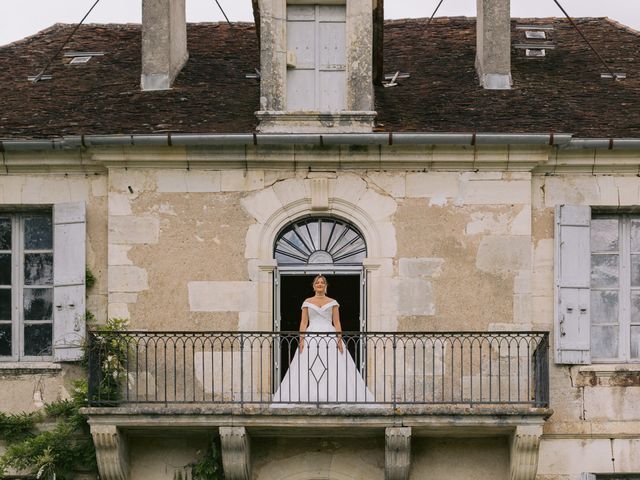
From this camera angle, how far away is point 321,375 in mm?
19781

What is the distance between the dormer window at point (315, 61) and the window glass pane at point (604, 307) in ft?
11.6

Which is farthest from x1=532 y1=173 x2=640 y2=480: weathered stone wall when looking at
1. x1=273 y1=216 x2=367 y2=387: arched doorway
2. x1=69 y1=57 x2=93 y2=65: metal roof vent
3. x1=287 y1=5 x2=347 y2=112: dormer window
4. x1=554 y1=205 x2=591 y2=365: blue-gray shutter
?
x1=69 y1=57 x2=93 y2=65: metal roof vent

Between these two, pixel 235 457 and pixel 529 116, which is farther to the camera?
pixel 529 116

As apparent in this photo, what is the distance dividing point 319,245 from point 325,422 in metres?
2.24

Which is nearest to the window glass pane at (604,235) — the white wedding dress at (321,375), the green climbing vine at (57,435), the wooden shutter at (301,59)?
the white wedding dress at (321,375)

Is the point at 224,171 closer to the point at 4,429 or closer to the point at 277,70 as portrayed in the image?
the point at 277,70

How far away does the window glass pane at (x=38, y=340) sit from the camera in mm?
20609

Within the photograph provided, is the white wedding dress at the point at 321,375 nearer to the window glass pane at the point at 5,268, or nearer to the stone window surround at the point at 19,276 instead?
the stone window surround at the point at 19,276

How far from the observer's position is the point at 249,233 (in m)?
20.4

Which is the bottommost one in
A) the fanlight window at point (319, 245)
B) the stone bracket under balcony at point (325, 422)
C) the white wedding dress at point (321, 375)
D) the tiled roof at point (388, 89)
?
the stone bracket under balcony at point (325, 422)

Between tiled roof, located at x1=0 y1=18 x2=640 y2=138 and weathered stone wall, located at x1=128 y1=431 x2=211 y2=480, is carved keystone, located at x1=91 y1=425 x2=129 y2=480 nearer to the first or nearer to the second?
weathered stone wall, located at x1=128 y1=431 x2=211 y2=480

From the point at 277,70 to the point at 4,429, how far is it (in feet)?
16.3

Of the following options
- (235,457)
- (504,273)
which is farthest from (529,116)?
(235,457)

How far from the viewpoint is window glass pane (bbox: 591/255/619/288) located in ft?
67.5
